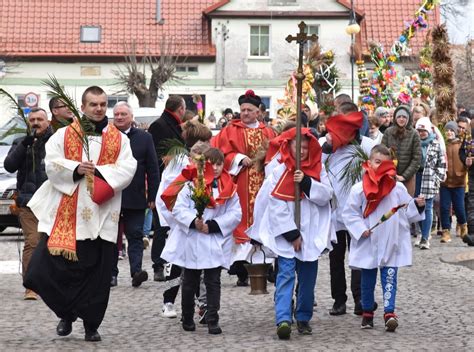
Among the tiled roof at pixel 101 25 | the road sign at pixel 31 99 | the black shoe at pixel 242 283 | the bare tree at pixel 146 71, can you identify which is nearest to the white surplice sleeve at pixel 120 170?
the black shoe at pixel 242 283

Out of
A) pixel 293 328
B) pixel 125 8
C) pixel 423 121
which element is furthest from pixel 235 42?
pixel 293 328

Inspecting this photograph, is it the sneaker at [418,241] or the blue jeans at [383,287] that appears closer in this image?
the blue jeans at [383,287]

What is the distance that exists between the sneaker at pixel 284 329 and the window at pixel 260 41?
4985 cm

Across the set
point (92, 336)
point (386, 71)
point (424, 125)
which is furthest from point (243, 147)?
point (386, 71)

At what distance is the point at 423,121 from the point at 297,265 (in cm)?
885

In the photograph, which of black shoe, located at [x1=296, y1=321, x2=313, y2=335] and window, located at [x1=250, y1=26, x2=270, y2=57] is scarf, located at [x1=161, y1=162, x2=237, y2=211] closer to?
black shoe, located at [x1=296, y1=321, x2=313, y2=335]

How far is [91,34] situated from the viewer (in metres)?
60.2

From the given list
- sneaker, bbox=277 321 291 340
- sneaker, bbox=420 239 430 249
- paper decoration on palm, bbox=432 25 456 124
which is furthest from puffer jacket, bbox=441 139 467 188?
sneaker, bbox=277 321 291 340

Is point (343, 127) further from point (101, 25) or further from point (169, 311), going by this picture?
point (101, 25)

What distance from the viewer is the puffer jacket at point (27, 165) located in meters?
12.5

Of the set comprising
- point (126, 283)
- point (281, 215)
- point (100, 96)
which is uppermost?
point (100, 96)

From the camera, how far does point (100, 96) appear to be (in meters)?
10.3

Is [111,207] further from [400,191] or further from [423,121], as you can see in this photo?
A: [423,121]

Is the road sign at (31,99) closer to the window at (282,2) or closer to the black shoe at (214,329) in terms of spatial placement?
the window at (282,2)
